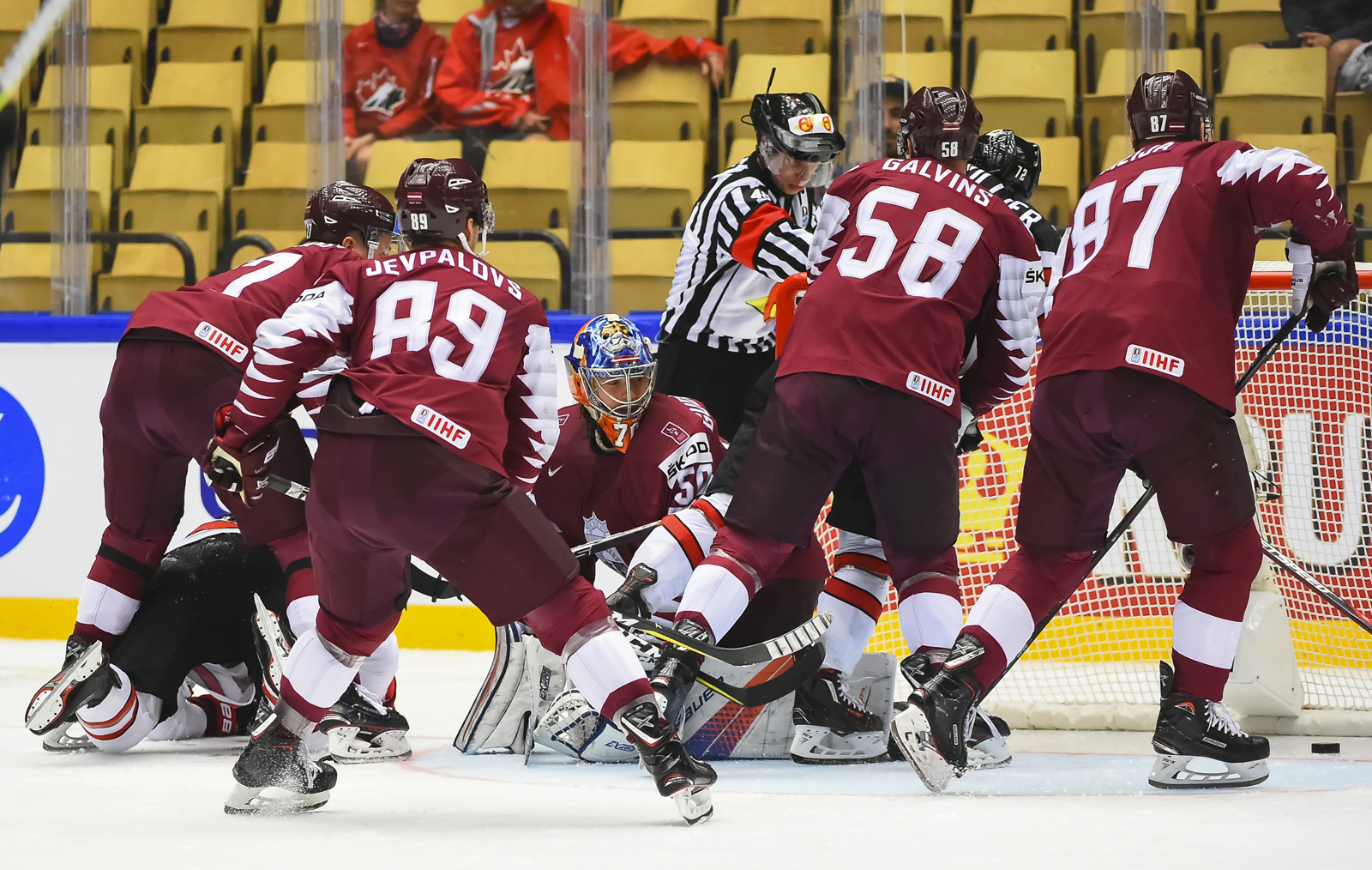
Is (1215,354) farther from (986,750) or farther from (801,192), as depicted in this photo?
(801,192)

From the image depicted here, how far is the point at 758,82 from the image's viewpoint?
233 inches

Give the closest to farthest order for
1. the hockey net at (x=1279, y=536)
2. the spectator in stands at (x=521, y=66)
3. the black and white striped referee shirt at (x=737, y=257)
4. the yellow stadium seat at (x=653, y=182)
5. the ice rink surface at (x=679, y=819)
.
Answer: the ice rink surface at (x=679, y=819) → the black and white striped referee shirt at (x=737, y=257) → the hockey net at (x=1279, y=536) → the yellow stadium seat at (x=653, y=182) → the spectator in stands at (x=521, y=66)

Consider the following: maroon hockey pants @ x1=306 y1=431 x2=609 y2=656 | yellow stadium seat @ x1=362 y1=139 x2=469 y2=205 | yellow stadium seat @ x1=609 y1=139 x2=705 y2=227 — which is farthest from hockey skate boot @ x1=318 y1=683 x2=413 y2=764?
yellow stadium seat @ x1=362 y1=139 x2=469 y2=205

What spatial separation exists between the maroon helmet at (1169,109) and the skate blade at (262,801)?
2.07 metres

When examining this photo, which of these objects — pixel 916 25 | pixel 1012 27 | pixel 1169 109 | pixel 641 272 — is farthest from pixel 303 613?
pixel 1012 27

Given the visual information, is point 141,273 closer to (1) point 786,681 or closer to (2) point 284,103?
(2) point 284,103

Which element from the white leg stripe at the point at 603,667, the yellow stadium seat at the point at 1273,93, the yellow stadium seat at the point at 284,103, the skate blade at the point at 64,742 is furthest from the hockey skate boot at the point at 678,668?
the yellow stadium seat at the point at 284,103

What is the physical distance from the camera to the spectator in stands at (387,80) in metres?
6.11

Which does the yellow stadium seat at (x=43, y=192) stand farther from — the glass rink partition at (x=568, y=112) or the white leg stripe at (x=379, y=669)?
the white leg stripe at (x=379, y=669)

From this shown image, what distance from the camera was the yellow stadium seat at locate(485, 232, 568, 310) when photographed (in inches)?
230

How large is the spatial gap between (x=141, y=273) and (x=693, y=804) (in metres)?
4.06

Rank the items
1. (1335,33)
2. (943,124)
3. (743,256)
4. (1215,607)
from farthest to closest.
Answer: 1. (1335,33)
2. (743,256)
3. (943,124)
4. (1215,607)

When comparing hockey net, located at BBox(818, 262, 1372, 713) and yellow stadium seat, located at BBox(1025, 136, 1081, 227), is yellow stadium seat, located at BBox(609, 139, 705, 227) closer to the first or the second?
yellow stadium seat, located at BBox(1025, 136, 1081, 227)

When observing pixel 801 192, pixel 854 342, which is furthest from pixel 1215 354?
pixel 801 192
